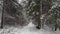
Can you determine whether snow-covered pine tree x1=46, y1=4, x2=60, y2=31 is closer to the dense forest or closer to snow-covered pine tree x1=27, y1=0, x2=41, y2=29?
the dense forest

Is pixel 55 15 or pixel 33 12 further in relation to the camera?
pixel 33 12

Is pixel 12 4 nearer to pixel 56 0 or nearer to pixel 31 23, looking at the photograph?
pixel 31 23

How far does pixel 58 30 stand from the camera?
6707 millimetres

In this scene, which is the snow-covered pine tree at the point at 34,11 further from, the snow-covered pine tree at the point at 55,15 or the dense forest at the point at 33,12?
the snow-covered pine tree at the point at 55,15

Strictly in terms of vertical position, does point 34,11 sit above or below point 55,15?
above

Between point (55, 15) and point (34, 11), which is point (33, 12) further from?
point (55, 15)

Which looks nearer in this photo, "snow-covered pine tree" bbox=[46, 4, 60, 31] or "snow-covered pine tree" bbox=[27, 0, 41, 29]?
"snow-covered pine tree" bbox=[46, 4, 60, 31]

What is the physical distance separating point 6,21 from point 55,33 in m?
3.24

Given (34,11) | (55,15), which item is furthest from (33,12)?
(55,15)

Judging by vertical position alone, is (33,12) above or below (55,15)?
above

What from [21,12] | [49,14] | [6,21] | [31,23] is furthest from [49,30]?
[6,21]

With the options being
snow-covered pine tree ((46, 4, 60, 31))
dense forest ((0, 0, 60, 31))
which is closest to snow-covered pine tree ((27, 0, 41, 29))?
dense forest ((0, 0, 60, 31))

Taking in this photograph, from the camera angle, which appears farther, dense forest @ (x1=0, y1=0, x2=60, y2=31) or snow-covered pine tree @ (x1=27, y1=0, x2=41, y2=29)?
snow-covered pine tree @ (x1=27, y1=0, x2=41, y2=29)

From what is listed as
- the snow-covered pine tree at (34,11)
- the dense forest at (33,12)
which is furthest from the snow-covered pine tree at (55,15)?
the snow-covered pine tree at (34,11)
